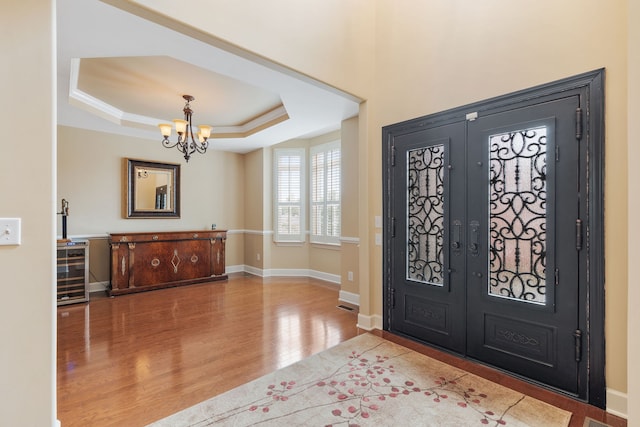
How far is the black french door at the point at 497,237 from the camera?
2098 mm

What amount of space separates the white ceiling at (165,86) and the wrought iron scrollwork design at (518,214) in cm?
166

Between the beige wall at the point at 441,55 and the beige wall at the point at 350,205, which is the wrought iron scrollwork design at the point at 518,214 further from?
the beige wall at the point at 350,205

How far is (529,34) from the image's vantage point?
2279 mm

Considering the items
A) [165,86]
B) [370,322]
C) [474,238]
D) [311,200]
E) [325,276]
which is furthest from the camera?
[311,200]

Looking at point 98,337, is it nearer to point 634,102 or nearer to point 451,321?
point 451,321

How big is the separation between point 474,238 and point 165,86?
12.8ft

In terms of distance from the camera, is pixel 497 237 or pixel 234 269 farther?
pixel 234 269

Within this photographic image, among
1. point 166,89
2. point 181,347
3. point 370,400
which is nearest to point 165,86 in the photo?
point 166,89

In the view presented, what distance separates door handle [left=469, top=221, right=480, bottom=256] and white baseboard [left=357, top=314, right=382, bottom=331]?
51.1 inches
